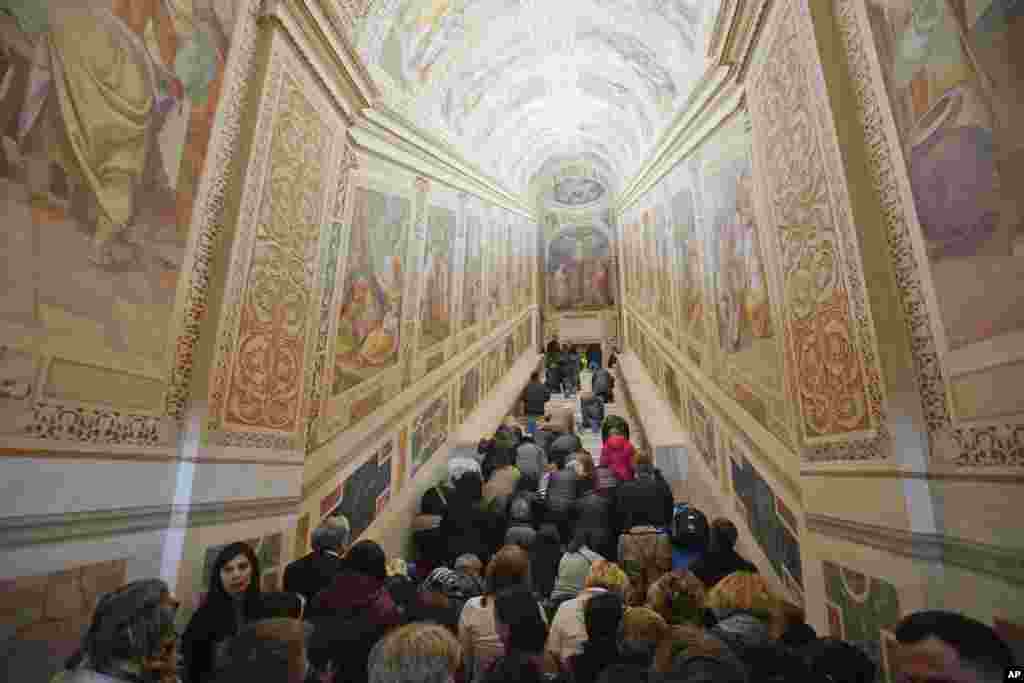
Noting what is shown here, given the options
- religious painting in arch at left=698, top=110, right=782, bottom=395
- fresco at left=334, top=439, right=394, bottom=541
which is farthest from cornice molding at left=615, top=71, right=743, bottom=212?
fresco at left=334, top=439, right=394, bottom=541

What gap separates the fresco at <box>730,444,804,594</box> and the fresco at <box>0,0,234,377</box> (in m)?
4.49

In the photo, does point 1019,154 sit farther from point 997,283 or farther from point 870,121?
point 870,121

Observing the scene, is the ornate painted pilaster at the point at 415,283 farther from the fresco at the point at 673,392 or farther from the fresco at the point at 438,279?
the fresco at the point at 673,392

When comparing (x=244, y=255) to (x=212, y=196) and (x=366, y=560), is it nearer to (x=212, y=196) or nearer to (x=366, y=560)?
(x=212, y=196)

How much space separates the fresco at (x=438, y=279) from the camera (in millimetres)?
8023

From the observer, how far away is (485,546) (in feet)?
14.9

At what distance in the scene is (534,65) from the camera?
1030cm

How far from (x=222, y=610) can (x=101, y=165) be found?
241cm

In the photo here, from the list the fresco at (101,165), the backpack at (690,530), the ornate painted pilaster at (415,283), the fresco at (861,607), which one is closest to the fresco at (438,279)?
the ornate painted pilaster at (415,283)

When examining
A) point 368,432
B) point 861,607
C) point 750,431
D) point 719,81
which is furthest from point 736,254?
point 368,432

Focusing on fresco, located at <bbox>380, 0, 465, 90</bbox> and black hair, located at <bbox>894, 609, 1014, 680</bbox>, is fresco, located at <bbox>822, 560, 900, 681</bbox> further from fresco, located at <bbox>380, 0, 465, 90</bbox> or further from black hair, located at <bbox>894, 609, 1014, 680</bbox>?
fresco, located at <bbox>380, 0, 465, 90</bbox>

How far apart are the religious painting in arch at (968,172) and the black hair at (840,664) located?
1158 mm

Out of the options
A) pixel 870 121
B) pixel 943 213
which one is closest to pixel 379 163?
pixel 870 121

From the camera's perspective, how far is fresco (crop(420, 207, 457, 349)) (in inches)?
316
